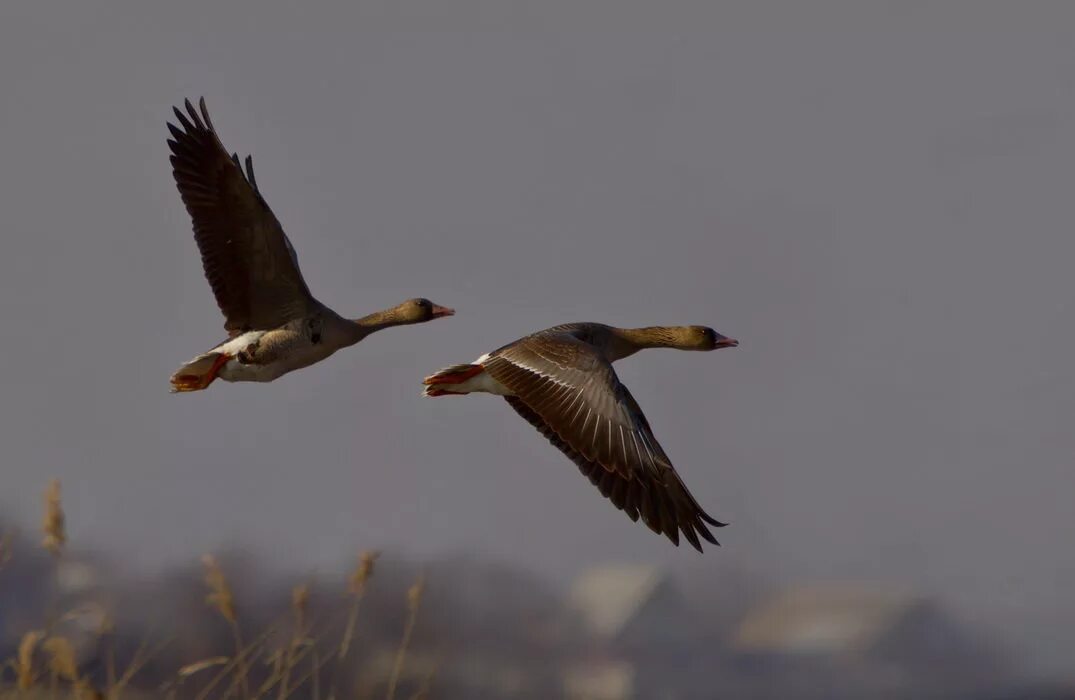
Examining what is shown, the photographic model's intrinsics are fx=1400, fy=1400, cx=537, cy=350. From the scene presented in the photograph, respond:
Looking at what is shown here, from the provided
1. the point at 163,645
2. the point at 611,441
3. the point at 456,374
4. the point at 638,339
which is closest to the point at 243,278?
the point at 456,374

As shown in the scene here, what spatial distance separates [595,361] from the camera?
8273 mm

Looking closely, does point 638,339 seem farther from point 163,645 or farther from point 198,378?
point 163,645

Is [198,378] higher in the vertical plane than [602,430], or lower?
higher

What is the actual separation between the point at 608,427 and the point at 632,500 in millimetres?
475

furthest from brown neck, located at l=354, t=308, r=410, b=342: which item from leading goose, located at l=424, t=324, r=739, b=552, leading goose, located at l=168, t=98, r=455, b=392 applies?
leading goose, located at l=424, t=324, r=739, b=552

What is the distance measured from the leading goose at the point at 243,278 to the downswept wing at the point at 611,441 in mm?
2052

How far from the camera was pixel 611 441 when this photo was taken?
7.93 m

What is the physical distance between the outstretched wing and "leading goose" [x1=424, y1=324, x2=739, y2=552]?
1939mm

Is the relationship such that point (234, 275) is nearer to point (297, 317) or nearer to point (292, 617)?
point (297, 317)

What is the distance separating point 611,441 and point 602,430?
0.08 metres

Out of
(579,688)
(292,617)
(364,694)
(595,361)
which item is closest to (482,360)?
(595,361)

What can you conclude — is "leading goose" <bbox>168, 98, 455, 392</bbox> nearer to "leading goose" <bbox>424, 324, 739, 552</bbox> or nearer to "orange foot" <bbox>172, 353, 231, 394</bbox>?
"orange foot" <bbox>172, 353, 231, 394</bbox>

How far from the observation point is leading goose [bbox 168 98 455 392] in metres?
9.51

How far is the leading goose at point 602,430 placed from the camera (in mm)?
7945
